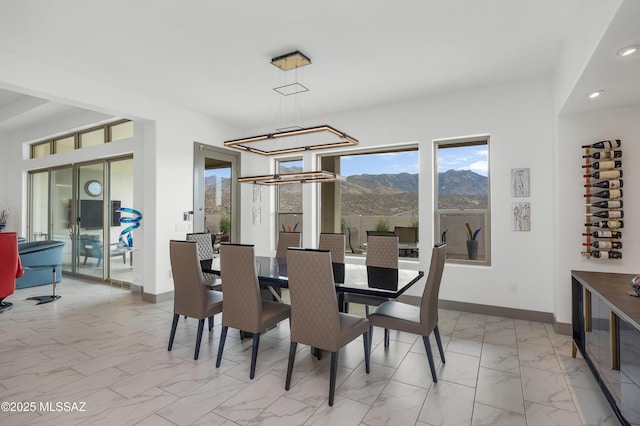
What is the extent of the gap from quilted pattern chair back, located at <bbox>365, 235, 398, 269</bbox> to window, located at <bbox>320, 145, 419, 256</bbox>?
49.5 inches

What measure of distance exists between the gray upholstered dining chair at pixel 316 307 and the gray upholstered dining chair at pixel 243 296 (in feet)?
1.17

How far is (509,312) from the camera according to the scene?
410 centimetres

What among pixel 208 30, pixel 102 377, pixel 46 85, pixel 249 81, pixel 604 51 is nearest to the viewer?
pixel 604 51

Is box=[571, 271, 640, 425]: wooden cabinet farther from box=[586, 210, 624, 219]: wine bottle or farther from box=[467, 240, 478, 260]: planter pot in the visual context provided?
box=[467, 240, 478, 260]: planter pot

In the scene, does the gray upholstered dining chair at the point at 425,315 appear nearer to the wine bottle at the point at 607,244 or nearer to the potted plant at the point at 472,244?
the wine bottle at the point at 607,244

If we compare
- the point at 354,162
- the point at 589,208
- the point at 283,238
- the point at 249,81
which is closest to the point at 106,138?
the point at 249,81

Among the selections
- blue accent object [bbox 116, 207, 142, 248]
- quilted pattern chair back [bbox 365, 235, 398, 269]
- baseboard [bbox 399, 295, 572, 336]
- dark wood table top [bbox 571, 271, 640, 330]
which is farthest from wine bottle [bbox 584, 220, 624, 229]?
blue accent object [bbox 116, 207, 142, 248]

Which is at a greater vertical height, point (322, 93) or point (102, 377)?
point (322, 93)

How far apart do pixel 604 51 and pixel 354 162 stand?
372 centimetres

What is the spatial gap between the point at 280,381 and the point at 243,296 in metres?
0.73

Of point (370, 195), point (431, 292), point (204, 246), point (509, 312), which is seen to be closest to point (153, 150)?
point (204, 246)

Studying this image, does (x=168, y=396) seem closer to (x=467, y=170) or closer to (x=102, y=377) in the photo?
(x=102, y=377)

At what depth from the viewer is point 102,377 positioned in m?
2.67

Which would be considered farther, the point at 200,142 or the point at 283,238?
the point at 200,142
